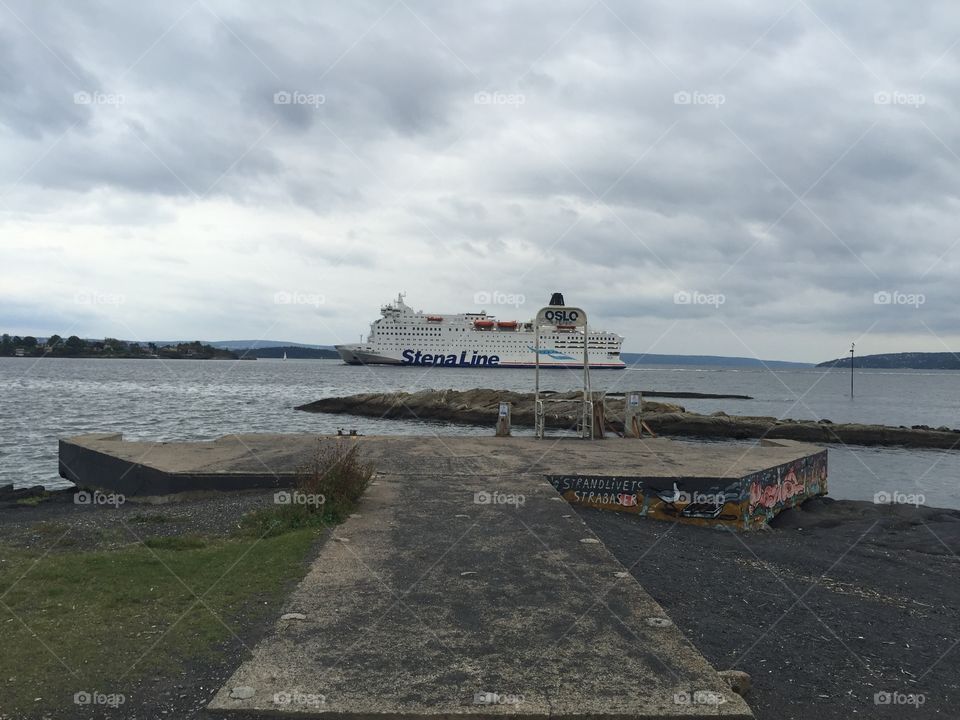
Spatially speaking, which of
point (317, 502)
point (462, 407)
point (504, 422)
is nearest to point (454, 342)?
point (462, 407)

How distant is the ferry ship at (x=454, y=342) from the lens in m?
124

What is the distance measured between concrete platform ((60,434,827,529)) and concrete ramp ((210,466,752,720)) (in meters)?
3.09

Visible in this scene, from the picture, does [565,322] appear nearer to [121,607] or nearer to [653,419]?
[121,607]

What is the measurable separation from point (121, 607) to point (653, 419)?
32.4 meters

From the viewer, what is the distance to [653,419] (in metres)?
35.0

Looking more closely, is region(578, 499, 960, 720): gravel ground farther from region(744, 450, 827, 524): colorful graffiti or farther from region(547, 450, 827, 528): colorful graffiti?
region(744, 450, 827, 524): colorful graffiti

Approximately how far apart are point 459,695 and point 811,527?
1014 centimetres

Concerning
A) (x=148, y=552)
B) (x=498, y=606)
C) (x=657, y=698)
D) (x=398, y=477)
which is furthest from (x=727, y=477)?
(x=148, y=552)

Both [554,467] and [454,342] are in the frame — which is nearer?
[554,467]

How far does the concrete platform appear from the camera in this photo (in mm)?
9859

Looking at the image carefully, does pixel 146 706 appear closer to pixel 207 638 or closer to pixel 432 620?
pixel 207 638

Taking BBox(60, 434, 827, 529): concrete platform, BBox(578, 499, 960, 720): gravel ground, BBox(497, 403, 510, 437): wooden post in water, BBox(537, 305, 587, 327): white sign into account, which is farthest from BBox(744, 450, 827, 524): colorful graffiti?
BBox(497, 403, 510, 437): wooden post in water

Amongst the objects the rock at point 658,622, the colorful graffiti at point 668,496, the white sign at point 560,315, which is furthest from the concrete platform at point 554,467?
the rock at point 658,622

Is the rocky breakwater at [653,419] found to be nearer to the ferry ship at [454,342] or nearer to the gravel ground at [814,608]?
the gravel ground at [814,608]
